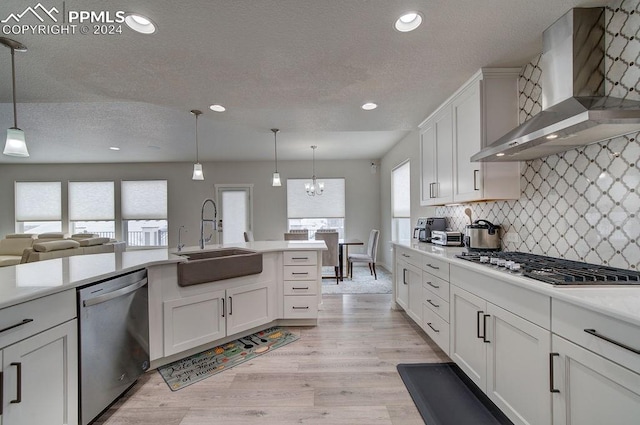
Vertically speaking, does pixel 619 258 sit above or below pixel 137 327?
above

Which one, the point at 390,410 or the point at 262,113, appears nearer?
A: the point at 390,410

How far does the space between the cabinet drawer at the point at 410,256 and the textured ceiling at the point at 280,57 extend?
1564 mm

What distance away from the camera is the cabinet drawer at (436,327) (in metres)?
1.95

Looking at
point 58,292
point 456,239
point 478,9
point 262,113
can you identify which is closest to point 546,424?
point 456,239

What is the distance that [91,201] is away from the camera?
6320 mm

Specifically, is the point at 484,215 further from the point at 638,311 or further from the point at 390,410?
the point at 390,410

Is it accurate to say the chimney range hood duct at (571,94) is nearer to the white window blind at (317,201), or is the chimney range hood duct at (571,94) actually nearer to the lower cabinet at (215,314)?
the lower cabinet at (215,314)

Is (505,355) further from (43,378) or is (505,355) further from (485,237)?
(43,378)

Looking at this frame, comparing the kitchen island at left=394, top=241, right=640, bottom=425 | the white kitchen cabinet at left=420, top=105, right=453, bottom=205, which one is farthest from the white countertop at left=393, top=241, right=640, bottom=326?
the white kitchen cabinet at left=420, top=105, right=453, bottom=205

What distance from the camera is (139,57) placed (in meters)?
1.77

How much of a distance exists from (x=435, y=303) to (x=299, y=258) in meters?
1.42

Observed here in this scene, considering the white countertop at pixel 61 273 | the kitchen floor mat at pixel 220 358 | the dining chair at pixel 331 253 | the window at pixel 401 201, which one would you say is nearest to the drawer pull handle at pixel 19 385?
the white countertop at pixel 61 273

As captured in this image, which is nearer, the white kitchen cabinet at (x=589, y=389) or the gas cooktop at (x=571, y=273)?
the white kitchen cabinet at (x=589, y=389)

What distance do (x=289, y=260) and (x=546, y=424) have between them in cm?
218
